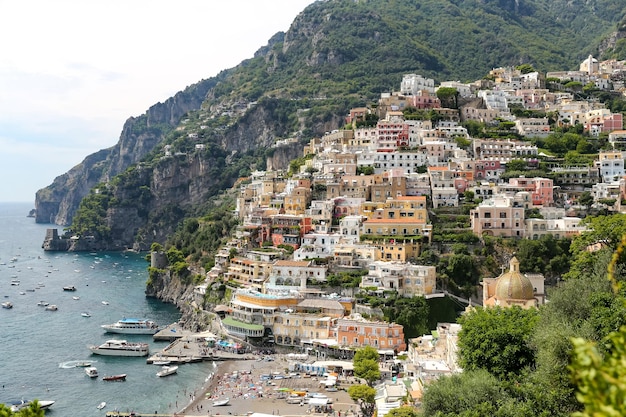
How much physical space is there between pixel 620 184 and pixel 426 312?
2824cm

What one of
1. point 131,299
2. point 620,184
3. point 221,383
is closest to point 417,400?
point 221,383

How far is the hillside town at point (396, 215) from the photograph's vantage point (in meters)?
53.8

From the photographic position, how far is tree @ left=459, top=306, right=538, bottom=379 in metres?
30.5

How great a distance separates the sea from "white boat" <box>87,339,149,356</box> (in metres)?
0.66

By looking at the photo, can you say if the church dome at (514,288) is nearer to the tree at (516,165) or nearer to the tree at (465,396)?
the tree at (465,396)

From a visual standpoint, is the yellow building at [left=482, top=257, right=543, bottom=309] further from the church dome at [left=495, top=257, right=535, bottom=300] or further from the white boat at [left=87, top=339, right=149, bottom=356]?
the white boat at [left=87, top=339, right=149, bottom=356]

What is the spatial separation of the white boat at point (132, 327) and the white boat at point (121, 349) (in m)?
7.32

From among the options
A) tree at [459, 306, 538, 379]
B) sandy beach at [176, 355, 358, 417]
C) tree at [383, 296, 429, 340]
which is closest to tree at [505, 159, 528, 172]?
tree at [383, 296, 429, 340]

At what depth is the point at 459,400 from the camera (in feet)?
89.1

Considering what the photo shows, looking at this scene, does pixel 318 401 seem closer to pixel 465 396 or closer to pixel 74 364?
pixel 465 396

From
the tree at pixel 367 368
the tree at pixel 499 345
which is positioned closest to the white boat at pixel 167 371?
the tree at pixel 367 368

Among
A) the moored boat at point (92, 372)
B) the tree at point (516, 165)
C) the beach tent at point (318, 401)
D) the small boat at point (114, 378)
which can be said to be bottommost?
the small boat at point (114, 378)

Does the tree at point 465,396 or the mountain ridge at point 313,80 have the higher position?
the mountain ridge at point 313,80

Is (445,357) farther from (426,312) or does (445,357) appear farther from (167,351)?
(167,351)
